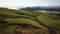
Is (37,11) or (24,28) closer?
(24,28)

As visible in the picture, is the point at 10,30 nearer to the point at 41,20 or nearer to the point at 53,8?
the point at 41,20

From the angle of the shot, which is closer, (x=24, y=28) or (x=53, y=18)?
(x=24, y=28)

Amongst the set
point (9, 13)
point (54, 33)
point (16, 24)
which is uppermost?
point (9, 13)

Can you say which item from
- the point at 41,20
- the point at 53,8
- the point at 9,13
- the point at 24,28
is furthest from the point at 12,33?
the point at 53,8

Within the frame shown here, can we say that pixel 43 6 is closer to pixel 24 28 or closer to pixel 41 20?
pixel 41 20

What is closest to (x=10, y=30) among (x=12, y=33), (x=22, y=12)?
(x=12, y=33)

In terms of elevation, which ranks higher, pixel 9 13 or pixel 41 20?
pixel 9 13
